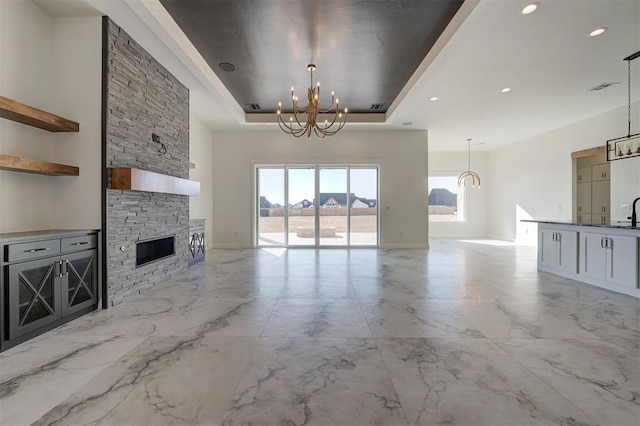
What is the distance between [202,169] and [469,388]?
7.32 meters

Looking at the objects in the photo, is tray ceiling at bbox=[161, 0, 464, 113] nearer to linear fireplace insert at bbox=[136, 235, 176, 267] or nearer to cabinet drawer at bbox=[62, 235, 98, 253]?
cabinet drawer at bbox=[62, 235, 98, 253]

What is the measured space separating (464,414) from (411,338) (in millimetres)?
931

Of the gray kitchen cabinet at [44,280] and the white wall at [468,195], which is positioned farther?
the white wall at [468,195]

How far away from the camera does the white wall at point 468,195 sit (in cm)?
1092

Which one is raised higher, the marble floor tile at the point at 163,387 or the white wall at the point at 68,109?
the white wall at the point at 68,109

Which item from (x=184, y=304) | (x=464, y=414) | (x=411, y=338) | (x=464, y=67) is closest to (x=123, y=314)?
(x=184, y=304)

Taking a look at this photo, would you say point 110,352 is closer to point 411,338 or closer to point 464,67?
point 411,338

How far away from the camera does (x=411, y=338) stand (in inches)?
98.7

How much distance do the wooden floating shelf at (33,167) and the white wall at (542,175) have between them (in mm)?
9746

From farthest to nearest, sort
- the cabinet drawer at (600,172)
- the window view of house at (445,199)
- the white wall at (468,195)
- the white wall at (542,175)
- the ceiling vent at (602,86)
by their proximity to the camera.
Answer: the window view of house at (445,199) → the white wall at (468,195) → the cabinet drawer at (600,172) → the white wall at (542,175) → the ceiling vent at (602,86)

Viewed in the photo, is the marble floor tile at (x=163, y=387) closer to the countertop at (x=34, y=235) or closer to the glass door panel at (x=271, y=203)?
the countertop at (x=34, y=235)

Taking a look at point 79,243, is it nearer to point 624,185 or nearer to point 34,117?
point 34,117

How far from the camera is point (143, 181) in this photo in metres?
3.61

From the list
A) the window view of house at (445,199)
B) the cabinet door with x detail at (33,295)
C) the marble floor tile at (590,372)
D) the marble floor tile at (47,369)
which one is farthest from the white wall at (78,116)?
the window view of house at (445,199)
